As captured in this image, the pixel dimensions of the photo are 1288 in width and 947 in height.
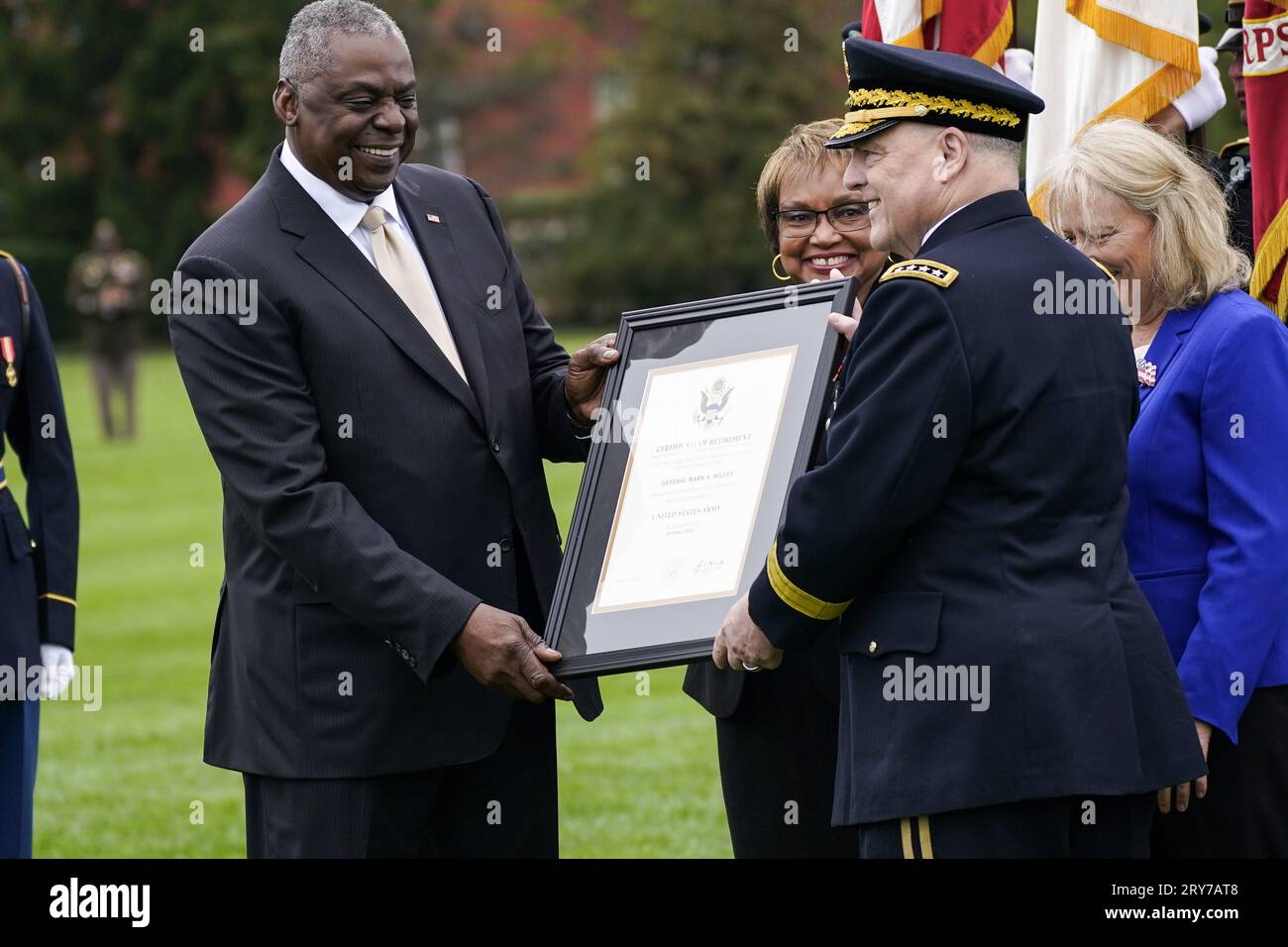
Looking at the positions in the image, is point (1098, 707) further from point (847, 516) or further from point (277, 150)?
point (277, 150)

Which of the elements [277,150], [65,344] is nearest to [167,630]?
[277,150]

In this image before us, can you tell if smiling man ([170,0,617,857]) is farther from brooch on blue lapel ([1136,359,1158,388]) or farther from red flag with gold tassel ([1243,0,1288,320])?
red flag with gold tassel ([1243,0,1288,320])

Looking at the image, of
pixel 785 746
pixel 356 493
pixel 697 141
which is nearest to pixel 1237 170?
pixel 785 746

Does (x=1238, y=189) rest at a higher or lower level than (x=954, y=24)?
lower

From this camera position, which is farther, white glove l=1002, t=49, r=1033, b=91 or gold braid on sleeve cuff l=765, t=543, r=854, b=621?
white glove l=1002, t=49, r=1033, b=91

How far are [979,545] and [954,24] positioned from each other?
2383mm

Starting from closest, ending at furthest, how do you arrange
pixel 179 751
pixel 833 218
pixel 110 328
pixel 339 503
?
pixel 339 503, pixel 833 218, pixel 179 751, pixel 110 328

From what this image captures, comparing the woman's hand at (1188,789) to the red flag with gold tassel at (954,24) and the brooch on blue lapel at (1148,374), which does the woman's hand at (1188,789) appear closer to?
the brooch on blue lapel at (1148,374)

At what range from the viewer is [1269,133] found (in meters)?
4.77

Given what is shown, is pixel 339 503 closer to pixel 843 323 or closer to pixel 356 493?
pixel 356 493

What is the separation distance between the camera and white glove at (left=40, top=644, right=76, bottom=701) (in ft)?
17.6

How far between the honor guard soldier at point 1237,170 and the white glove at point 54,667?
12.3 ft

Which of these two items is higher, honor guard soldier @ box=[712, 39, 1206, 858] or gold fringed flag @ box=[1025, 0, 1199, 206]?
gold fringed flag @ box=[1025, 0, 1199, 206]

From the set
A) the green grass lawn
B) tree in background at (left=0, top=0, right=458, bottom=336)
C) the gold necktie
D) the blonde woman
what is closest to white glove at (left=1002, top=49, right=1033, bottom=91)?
the blonde woman
